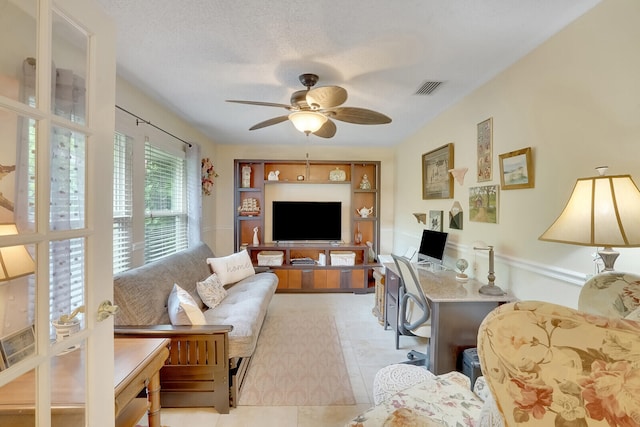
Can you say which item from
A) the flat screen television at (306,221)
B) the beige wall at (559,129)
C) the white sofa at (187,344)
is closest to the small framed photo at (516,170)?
the beige wall at (559,129)

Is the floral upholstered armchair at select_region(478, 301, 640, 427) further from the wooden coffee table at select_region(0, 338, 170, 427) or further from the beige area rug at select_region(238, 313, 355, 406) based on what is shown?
the beige area rug at select_region(238, 313, 355, 406)

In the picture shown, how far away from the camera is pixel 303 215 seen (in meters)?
4.54

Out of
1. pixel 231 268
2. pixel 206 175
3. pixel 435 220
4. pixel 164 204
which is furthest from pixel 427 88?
pixel 206 175

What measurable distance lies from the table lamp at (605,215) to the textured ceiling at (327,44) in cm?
101

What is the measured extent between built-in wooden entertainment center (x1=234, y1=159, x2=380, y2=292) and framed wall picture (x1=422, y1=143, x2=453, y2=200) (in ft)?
4.47

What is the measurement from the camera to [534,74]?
5.89ft

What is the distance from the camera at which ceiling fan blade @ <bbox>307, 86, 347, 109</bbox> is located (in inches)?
71.8

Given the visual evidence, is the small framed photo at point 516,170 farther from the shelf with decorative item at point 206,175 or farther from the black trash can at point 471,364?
A: the shelf with decorative item at point 206,175

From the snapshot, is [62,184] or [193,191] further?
[193,191]

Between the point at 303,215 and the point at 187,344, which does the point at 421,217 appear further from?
the point at 187,344

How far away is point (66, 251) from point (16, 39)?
1.92 ft

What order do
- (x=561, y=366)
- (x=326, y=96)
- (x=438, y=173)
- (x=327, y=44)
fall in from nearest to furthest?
(x=561, y=366) < (x=327, y=44) < (x=326, y=96) < (x=438, y=173)

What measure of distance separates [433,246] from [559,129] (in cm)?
156

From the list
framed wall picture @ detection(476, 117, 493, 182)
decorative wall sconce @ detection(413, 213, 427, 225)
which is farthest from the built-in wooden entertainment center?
framed wall picture @ detection(476, 117, 493, 182)
